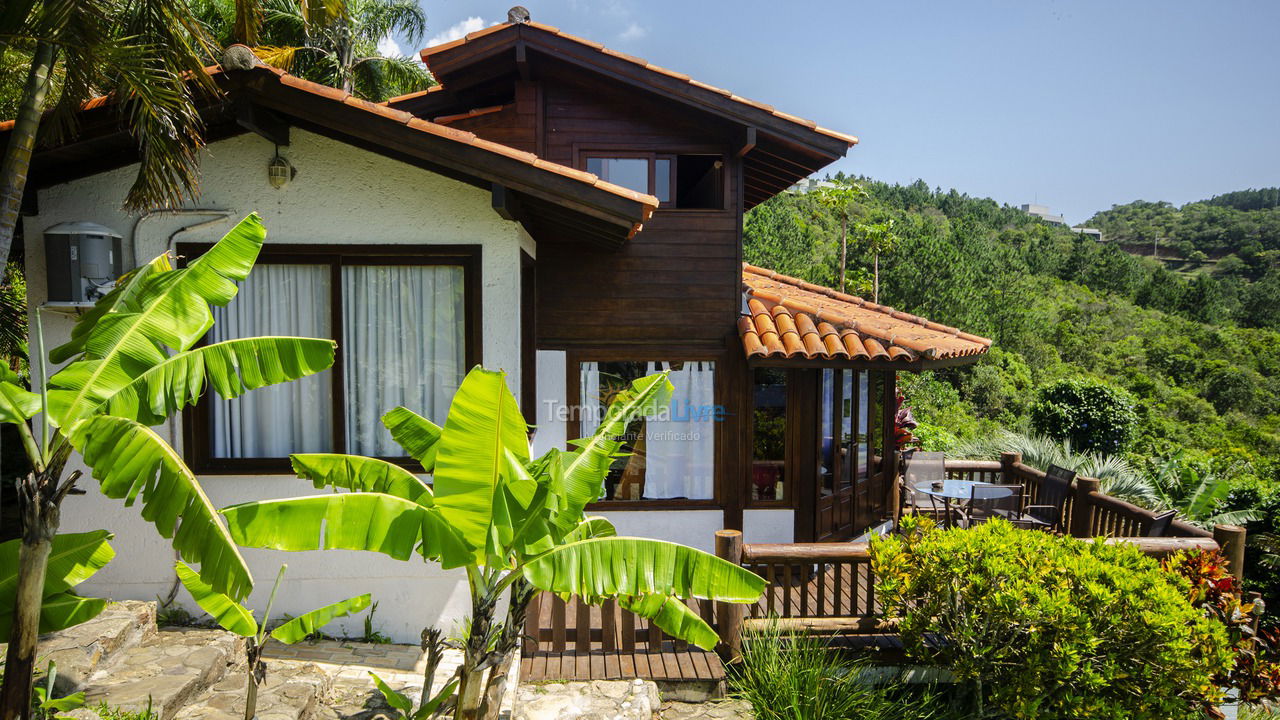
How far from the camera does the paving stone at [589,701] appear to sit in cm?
521

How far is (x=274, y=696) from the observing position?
15.9 feet

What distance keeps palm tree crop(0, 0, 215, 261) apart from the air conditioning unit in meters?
0.65

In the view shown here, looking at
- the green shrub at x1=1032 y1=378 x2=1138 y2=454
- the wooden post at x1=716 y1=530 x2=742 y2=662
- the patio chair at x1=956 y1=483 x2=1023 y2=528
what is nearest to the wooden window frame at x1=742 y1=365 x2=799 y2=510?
the patio chair at x1=956 y1=483 x2=1023 y2=528

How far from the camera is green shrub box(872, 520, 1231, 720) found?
486cm

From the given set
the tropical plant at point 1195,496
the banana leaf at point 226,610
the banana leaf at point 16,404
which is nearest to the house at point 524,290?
the banana leaf at point 226,610

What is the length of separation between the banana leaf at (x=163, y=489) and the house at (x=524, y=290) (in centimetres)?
275

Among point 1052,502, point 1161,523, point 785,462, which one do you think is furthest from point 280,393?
point 1052,502

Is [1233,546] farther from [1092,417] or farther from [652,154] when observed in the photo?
Answer: [1092,417]

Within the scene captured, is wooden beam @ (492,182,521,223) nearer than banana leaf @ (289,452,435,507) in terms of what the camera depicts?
No

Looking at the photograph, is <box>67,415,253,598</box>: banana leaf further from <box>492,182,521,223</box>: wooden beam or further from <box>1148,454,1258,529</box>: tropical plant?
<box>1148,454,1258,529</box>: tropical plant

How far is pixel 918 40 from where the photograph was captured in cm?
1586

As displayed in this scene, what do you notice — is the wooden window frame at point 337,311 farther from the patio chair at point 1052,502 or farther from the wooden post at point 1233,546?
the patio chair at point 1052,502

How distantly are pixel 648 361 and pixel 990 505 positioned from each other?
5.18 metres

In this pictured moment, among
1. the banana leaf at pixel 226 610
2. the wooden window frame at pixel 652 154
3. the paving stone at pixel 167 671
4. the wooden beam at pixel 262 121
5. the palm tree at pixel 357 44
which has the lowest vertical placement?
the paving stone at pixel 167 671
